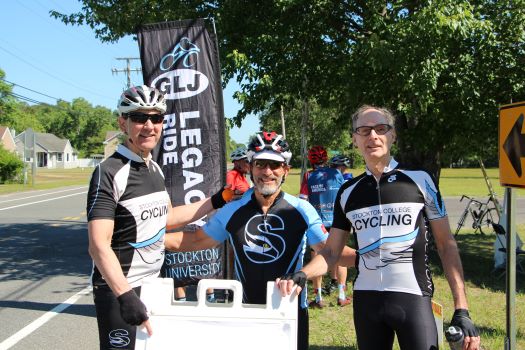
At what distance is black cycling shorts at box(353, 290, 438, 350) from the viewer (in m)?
2.58

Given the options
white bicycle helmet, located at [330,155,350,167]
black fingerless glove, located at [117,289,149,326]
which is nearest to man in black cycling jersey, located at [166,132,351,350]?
black fingerless glove, located at [117,289,149,326]

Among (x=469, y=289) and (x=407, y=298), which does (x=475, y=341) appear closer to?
(x=407, y=298)

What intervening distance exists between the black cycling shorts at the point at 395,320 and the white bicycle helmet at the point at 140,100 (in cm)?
162

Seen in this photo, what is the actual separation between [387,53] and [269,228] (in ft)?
14.4

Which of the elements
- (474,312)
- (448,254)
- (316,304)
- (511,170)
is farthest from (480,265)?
(448,254)

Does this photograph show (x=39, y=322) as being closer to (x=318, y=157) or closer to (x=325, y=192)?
(x=325, y=192)

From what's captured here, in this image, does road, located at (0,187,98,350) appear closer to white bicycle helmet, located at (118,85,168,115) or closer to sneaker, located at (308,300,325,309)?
sneaker, located at (308,300,325,309)

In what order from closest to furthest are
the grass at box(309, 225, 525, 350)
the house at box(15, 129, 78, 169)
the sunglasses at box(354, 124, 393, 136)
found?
the sunglasses at box(354, 124, 393, 136), the grass at box(309, 225, 525, 350), the house at box(15, 129, 78, 169)

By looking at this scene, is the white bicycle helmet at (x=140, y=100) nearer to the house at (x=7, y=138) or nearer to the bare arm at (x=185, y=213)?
the bare arm at (x=185, y=213)

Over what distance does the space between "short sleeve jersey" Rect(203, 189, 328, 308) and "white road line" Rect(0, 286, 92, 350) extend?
356cm

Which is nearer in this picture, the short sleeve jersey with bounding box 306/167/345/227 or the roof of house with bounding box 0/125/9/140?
the short sleeve jersey with bounding box 306/167/345/227

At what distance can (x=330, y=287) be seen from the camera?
7230 millimetres

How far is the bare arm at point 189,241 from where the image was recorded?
3039 millimetres

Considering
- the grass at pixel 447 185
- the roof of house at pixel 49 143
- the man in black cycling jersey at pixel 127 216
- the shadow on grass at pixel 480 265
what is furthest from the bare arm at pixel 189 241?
the roof of house at pixel 49 143
